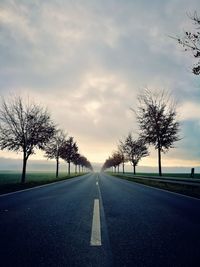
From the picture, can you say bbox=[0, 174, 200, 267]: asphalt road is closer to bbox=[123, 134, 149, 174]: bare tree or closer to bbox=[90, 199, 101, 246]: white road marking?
bbox=[90, 199, 101, 246]: white road marking

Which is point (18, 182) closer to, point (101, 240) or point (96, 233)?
point (96, 233)

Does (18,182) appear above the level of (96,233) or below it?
below

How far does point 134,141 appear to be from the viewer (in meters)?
52.2

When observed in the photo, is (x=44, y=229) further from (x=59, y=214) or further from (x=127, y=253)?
(x=127, y=253)

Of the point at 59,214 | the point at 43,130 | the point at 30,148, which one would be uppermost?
the point at 43,130

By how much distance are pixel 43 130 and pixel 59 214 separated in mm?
18848

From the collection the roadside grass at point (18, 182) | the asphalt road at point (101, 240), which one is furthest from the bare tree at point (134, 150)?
the asphalt road at point (101, 240)

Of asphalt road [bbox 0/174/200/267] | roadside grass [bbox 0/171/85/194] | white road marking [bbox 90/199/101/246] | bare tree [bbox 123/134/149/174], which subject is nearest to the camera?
asphalt road [bbox 0/174/200/267]

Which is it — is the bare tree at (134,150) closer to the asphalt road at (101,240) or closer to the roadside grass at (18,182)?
the roadside grass at (18,182)

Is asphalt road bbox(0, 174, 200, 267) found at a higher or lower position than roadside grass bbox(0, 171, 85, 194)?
higher

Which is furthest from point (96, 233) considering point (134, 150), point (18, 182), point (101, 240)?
point (134, 150)

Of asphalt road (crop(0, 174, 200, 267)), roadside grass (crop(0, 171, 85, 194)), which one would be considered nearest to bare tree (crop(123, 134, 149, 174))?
roadside grass (crop(0, 171, 85, 194))

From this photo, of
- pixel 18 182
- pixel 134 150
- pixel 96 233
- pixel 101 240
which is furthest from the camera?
pixel 134 150

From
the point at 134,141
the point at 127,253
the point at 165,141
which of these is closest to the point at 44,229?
the point at 127,253
